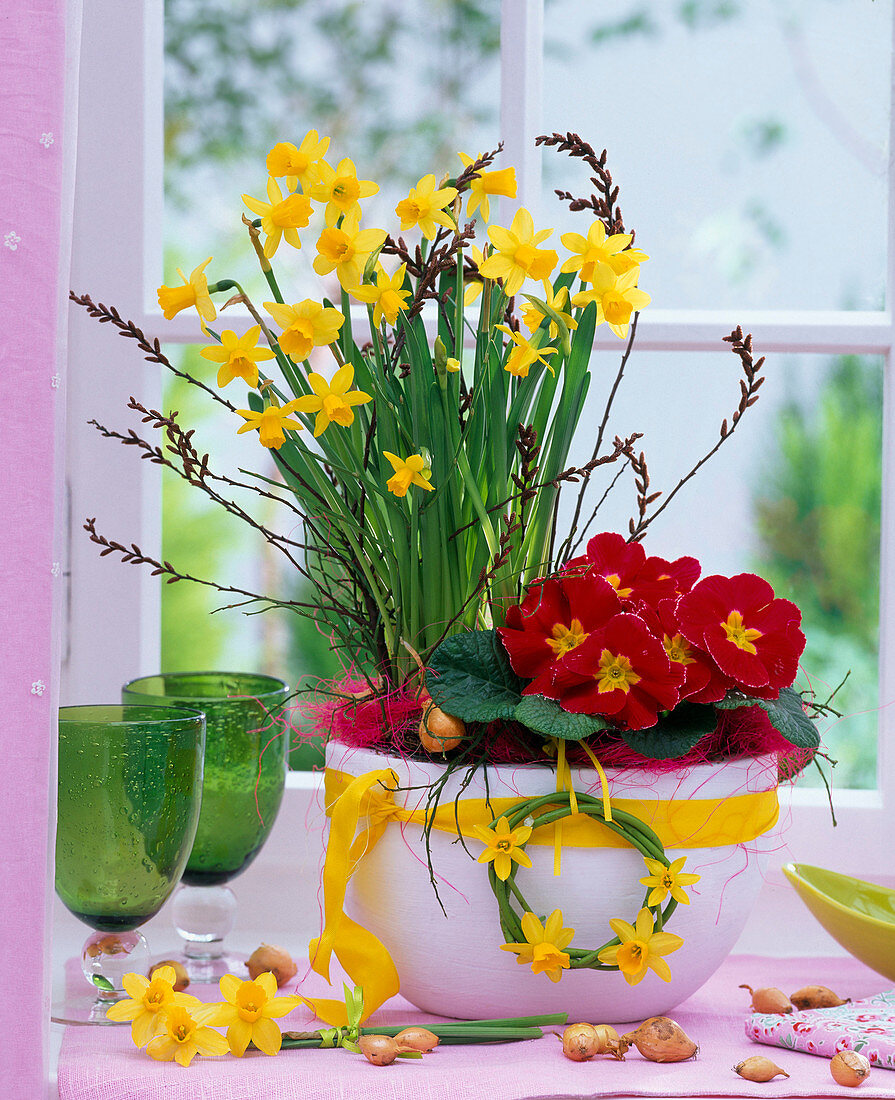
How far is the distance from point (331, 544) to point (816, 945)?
23.4 inches

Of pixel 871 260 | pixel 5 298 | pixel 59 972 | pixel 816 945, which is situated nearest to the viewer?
pixel 5 298

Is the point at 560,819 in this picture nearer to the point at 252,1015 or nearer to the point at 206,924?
the point at 252,1015

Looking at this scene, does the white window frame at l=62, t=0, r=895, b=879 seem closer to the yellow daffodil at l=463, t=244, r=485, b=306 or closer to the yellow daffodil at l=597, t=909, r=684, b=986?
the yellow daffodil at l=463, t=244, r=485, b=306

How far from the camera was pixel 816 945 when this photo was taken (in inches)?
37.5

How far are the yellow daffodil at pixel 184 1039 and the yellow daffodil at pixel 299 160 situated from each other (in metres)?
0.53

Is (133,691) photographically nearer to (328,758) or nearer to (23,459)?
(328,758)

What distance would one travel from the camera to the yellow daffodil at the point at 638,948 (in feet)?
2.04

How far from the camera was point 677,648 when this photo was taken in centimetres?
67

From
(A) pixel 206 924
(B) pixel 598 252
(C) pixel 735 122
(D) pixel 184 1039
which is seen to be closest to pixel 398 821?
(D) pixel 184 1039

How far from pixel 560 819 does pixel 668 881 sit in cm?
7

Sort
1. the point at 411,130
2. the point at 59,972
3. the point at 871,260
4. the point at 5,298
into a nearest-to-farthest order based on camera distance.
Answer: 1. the point at 5,298
2. the point at 59,972
3. the point at 871,260
4. the point at 411,130

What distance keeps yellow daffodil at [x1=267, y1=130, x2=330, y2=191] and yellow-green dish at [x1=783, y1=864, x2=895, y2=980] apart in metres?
0.63

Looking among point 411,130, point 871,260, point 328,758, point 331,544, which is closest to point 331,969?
point 328,758

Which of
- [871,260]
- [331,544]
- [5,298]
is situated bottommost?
[331,544]
